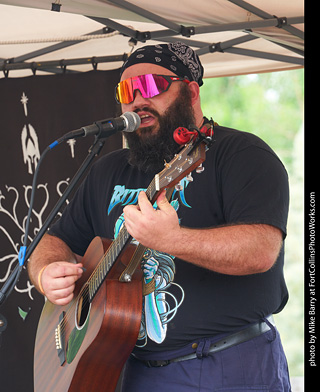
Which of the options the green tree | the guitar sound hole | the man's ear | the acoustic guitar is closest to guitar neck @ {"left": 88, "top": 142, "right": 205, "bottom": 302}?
the acoustic guitar

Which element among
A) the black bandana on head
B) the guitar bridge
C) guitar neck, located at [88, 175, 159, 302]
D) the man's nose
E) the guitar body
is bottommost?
the guitar bridge

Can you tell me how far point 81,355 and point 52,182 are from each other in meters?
2.11

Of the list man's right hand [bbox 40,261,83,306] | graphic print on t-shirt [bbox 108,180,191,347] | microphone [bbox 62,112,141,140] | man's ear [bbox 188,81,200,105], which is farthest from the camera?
man's ear [bbox 188,81,200,105]

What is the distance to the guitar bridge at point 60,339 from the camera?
7.68 ft

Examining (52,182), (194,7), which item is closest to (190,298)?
(194,7)

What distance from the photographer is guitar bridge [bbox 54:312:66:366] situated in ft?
7.68

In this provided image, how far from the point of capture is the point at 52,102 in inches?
162

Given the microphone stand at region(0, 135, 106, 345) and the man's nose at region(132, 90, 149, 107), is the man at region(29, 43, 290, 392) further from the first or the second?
the microphone stand at region(0, 135, 106, 345)

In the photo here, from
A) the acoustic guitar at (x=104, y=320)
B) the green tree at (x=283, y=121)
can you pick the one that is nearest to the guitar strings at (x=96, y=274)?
the acoustic guitar at (x=104, y=320)

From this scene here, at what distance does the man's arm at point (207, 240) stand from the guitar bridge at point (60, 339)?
78cm

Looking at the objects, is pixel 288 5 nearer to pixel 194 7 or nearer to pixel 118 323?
pixel 194 7

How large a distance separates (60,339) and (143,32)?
182cm

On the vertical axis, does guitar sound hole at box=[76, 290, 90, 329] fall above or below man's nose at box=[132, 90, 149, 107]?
below

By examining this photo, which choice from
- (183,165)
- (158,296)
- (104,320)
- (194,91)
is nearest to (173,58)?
(194,91)
